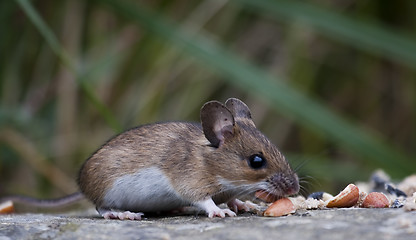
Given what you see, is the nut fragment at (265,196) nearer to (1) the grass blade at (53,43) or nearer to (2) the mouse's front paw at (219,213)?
(2) the mouse's front paw at (219,213)

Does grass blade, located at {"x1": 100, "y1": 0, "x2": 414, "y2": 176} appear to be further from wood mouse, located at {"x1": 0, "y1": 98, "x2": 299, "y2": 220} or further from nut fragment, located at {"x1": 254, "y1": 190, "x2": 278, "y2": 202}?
nut fragment, located at {"x1": 254, "y1": 190, "x2": 278, "y2": 202}

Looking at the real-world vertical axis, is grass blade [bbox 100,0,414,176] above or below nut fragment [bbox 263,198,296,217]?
above

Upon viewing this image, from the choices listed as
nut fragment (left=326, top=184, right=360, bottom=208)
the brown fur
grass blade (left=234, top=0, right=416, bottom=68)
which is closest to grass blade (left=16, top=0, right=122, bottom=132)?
the brown fur

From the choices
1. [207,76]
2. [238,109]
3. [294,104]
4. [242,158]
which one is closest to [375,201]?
[242,158]

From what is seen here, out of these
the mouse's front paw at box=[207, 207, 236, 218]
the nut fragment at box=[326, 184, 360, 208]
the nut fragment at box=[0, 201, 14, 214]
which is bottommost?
the nut fragment at box=[0, 201, 14, 214]

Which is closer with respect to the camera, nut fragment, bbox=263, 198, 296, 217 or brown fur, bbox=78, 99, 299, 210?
nut fragment, bbox=263, 198, 296, 217

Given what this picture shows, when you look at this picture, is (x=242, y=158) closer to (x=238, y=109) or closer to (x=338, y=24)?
(x=238, y=109)

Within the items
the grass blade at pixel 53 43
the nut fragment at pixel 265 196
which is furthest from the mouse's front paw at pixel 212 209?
the grass blade at pixel 53 43

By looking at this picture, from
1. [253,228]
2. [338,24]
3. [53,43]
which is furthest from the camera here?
[338,24]
